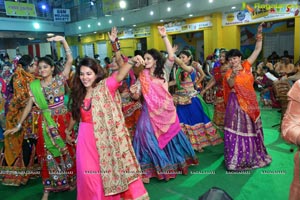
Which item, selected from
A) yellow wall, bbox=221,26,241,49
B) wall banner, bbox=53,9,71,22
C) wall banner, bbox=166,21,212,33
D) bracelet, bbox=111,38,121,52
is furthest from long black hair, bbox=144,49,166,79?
wall banner, bbox=53,9,71,22

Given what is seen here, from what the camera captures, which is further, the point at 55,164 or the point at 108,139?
the point at 55,164

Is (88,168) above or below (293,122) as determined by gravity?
below

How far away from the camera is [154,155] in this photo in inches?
128

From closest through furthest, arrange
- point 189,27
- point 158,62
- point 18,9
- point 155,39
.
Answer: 1. point 158,62
2. point 189,27
3. point 18,9
4. point 155,39

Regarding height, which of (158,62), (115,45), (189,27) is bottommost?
(158,62)

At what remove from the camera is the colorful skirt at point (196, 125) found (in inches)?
168

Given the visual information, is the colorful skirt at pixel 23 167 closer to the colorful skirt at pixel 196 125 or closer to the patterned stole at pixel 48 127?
the patterned stole at pixel 48 127

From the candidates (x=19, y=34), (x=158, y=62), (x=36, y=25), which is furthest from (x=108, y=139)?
(x=19, y=34)

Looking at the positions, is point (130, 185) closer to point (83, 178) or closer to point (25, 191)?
point (83, 178)

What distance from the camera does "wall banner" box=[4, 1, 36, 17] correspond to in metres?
12.1

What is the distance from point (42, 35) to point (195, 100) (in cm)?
1489

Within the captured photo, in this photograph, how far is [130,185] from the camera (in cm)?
224

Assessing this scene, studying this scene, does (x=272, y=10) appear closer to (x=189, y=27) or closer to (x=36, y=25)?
(x=189, y=27)

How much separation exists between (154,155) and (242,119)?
1.17 metres
